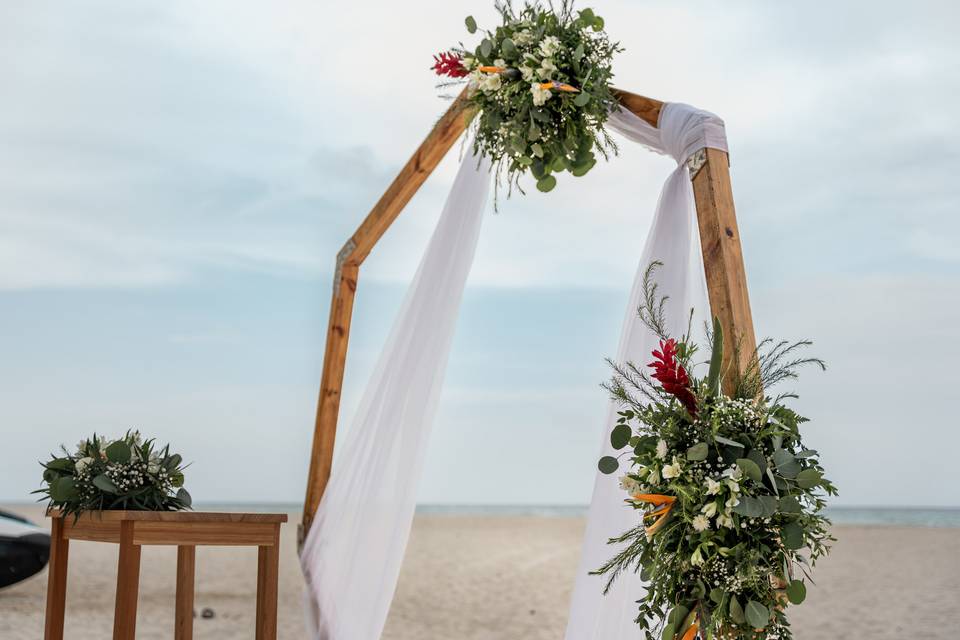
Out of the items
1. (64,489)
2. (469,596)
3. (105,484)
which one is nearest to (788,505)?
(105,484)

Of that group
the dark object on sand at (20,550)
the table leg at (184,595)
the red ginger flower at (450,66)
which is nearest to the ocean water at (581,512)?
the dark object on sand at (20,550)

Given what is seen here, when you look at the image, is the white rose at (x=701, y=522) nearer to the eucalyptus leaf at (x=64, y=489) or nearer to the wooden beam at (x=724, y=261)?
the wooden beam at (x=724, y=261)

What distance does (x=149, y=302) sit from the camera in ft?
64.1

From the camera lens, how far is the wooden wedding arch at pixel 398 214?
7.60ft

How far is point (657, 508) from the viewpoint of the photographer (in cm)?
208

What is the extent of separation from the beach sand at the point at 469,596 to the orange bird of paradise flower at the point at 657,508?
4.12 meters

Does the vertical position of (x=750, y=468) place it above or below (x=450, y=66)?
below

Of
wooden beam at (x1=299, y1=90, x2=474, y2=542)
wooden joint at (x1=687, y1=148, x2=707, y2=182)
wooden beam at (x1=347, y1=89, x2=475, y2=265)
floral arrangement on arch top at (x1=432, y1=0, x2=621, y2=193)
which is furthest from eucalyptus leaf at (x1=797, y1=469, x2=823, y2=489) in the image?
wooden beam at (x1=299, y1=90, x2=474, y2=542)

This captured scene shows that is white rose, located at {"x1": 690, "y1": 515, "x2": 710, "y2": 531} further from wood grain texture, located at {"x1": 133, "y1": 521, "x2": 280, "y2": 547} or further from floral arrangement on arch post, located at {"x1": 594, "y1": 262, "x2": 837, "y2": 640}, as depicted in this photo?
wood grain texture, located at {"x1": 133, "y1": 521, "x2": 280, "y2": 547}

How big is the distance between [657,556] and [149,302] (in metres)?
19.0

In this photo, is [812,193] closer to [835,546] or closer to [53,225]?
[835,546]

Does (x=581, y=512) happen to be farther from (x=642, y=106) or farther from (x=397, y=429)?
(x=642, y=106)

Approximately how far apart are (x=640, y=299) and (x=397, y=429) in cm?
162

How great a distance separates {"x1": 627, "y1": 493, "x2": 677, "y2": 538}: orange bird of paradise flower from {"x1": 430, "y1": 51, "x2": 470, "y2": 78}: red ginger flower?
58.3 inches
